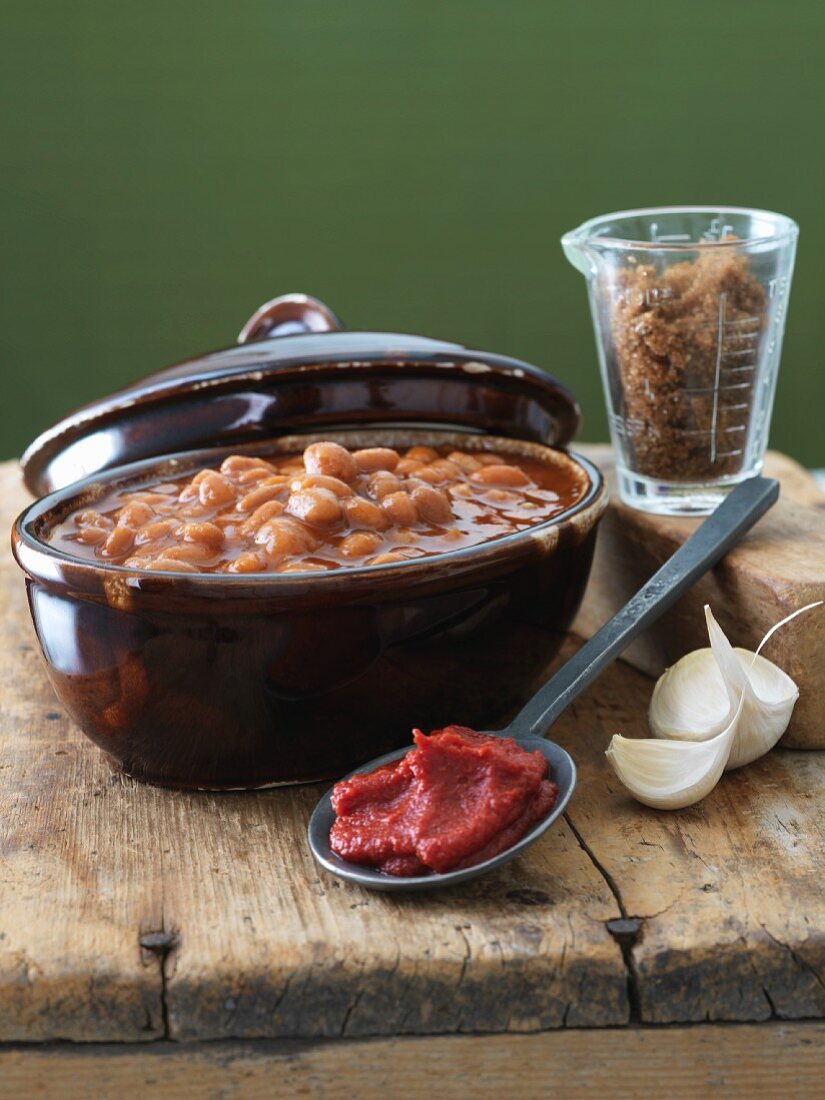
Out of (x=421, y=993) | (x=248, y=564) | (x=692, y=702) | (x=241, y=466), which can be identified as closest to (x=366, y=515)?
(x=248, y=564)

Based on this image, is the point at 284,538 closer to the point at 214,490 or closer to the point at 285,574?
the point at 285,574

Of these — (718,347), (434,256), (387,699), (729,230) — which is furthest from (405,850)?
(434,256)

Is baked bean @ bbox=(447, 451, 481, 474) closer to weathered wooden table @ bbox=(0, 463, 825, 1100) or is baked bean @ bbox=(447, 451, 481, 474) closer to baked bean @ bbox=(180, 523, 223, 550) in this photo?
baked bean @ bbox=(180, 523, 223, 550)

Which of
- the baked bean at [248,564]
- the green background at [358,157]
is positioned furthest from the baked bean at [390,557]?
the green background at [358,157]

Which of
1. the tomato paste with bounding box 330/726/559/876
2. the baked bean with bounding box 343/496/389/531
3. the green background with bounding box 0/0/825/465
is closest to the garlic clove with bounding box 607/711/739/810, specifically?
the tomato paste with bounding box 330/726/559/876

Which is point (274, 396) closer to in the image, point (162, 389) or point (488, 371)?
point (162, 389)

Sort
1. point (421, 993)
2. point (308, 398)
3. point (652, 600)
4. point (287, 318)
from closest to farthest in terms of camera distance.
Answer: point (421, 993) < point (652, 600) < point (308, 398) < point (287, 318)

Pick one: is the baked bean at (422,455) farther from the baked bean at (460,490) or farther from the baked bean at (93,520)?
the baked bean at (93,520)
